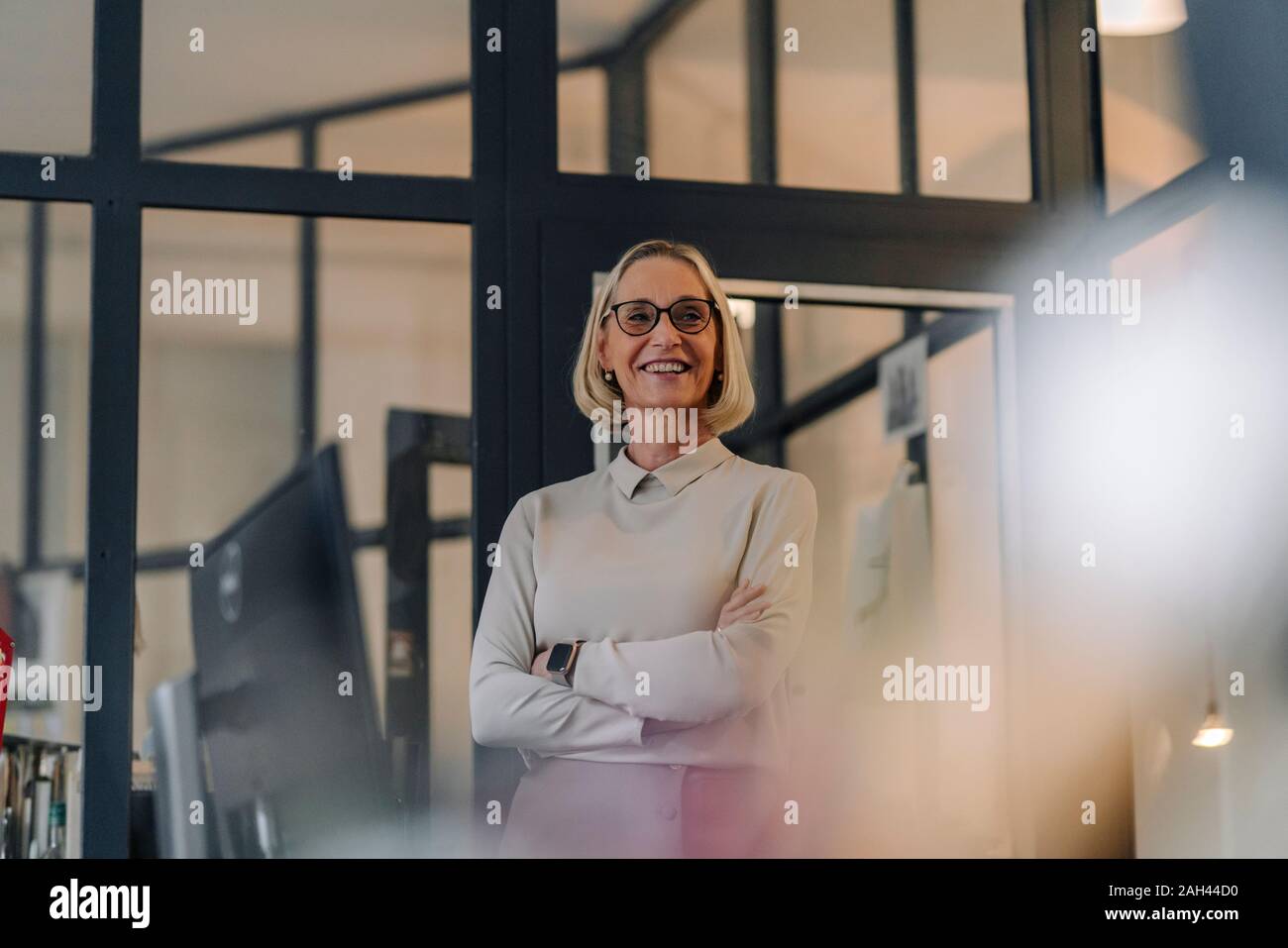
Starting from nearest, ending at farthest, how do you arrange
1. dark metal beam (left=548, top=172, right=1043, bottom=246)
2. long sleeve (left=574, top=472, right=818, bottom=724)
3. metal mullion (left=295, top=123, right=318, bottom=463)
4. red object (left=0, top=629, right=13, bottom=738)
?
long sleeve (left=574, top=472, right=818, bottom=724) → red object (left=0, top=629, right=13, bottom=738) → metal mullion (left=295, top=123, right=318, bottom=463) → dark metal beam (left=548, top=172, right=1043, bottom=246)

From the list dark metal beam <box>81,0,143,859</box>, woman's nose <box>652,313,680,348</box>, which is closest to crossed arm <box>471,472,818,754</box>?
woman's nose <box>652,313,680,348</box>

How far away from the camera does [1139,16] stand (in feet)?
11.7

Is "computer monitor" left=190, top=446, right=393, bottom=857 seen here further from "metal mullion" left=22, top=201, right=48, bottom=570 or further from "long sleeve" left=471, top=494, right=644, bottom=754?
"metal mullion" left=22, top=201, right=48, bottom=570

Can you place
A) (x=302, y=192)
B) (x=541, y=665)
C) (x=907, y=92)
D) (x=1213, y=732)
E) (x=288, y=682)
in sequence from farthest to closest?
(x=907, y=92), (x=1213, y=732), (x=302, y=192), (x=288, y=682), (x=541, y=665)

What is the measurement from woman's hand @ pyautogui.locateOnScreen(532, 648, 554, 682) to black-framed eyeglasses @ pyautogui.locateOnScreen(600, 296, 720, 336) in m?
0.71

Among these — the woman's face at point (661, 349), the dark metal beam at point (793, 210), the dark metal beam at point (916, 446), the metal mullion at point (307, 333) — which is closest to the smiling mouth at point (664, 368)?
the woman's face at point (661, 349)

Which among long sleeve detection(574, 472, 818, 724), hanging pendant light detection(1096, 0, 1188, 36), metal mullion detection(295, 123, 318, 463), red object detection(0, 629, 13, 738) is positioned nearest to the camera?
long sleeve detection(574, 472, 818, 724)

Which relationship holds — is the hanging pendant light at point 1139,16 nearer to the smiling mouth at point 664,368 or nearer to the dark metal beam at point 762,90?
the dark metal beam at point 762,90

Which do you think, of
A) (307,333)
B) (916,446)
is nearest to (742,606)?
(916,446)

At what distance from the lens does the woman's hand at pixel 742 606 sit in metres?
2.94

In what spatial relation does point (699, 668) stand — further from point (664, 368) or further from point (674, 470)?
point (664, 368)

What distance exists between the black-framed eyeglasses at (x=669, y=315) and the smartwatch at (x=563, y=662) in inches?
27.1

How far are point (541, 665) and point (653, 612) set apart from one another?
0.81ft

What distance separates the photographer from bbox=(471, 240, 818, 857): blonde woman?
288cm
